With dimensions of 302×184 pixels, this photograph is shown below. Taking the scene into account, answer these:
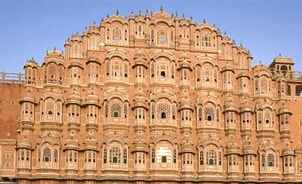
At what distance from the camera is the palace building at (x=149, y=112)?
44000mm

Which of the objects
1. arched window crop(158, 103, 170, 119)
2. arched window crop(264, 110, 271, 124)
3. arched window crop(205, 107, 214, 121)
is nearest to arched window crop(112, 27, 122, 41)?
arched window crop(158, 103, 170, 119)

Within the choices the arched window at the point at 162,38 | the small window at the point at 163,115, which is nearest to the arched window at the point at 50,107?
the small window at the point at 163,115

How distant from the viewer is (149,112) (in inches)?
1811

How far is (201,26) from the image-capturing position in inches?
1929

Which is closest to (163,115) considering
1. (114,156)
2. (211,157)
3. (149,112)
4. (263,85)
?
(149,112)

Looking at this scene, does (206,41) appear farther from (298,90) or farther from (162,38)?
(298,90)

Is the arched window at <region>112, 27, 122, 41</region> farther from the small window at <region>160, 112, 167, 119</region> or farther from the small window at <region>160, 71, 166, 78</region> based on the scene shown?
the small window at <region>160, 112, 167, 119</region>

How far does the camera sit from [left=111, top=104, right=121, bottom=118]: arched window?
4556cm

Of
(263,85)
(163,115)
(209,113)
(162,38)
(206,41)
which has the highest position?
(162,38)

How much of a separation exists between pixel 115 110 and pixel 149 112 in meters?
2.54

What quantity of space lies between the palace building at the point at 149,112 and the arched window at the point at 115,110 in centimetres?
7

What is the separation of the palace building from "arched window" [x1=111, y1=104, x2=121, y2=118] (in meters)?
0.07

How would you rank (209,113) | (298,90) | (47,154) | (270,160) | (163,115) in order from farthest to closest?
(298,90), (209,113), (270,160), (163,115), (47,154)

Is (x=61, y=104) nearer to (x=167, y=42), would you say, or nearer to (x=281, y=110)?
(x=167, y=42)
